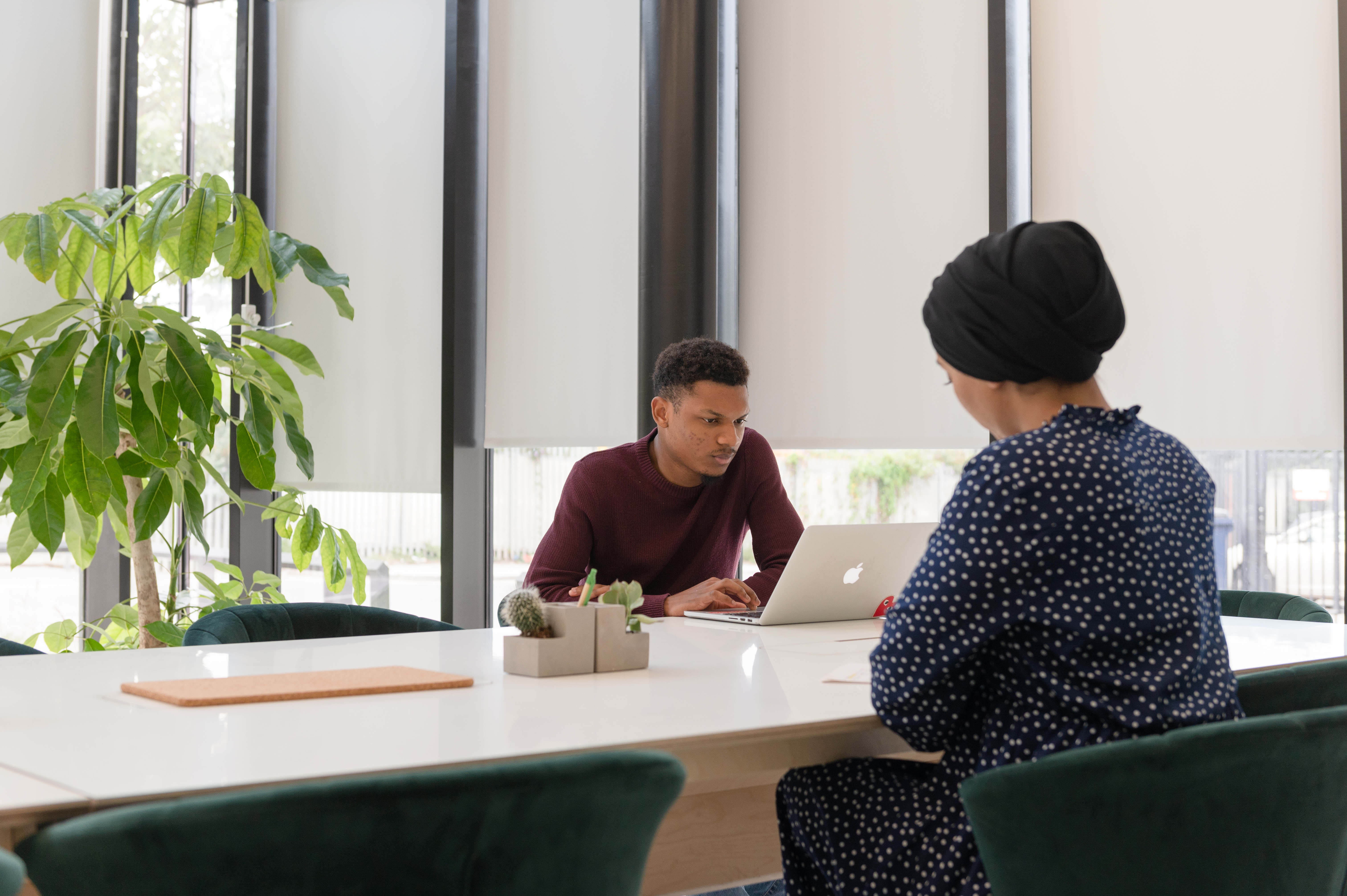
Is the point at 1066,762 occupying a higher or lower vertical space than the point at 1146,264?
lower

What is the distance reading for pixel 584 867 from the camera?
1010mm

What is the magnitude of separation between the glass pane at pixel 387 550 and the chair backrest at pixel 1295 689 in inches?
130

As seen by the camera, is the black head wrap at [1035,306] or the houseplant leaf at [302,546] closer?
the black head wrap at [1035,306]

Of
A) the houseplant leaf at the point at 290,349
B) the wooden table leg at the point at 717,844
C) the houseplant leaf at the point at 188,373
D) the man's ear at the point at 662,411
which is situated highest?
the houseplant leaf at the point at 290,349

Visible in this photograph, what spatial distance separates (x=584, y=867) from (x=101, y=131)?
13.8ft

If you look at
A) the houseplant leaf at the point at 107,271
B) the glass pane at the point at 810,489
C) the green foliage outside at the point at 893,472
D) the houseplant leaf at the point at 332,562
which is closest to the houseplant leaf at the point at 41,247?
the houseplant leaf at the point at 107,271

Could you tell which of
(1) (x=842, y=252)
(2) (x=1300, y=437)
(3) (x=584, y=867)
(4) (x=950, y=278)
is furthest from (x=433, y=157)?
(3) (x=584, y=867)

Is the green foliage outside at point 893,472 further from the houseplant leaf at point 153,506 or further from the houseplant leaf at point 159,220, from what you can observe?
the houseplant leaf at point 159,220

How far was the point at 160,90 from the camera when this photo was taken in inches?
181

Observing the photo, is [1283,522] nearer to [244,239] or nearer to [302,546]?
[302,546]

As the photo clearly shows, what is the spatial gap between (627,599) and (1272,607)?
5.59 feet

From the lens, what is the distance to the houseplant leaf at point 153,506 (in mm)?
3215

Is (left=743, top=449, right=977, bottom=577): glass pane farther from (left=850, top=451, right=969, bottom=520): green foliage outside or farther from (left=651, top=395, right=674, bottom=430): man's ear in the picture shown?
(left=651, top=395, right=674, bottom=430): man's ear

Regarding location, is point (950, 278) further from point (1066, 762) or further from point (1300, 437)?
point (1300, 437)
